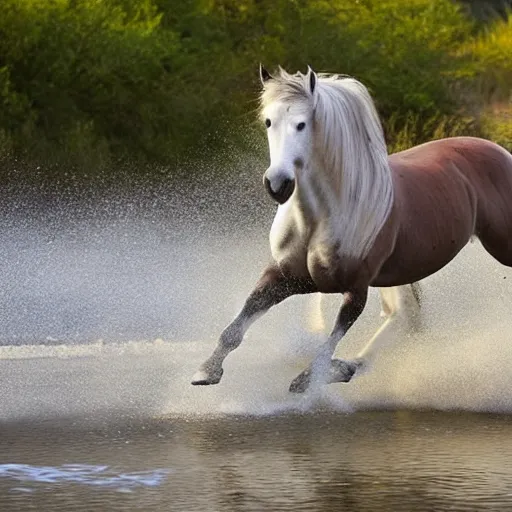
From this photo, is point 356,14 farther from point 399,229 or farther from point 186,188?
point 399,229

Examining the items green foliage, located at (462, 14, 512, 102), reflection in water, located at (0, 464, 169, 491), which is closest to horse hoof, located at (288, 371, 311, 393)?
reflection in water, located at (0, 464, 169, 491)

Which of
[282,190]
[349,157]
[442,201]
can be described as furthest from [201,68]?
[282,190]

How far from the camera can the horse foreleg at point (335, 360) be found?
27.8ft

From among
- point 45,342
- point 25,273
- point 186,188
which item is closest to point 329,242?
point 45,342

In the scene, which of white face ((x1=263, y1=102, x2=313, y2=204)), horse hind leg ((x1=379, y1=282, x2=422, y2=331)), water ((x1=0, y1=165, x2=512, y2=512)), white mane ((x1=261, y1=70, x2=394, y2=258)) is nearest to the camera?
water ((x1=0, y1=165, x2=512, y2=512))

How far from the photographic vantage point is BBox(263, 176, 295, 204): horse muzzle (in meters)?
7.86

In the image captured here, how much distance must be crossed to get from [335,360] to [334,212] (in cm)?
74

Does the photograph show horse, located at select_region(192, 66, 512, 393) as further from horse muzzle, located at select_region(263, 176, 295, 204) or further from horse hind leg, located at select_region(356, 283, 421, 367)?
horse hind leg, located at select_region(356, 283, 421, 367)

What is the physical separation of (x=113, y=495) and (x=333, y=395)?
8.51 ft

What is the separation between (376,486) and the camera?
647cm

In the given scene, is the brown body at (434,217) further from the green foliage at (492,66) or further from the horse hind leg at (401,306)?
the green foliage at (492,66)

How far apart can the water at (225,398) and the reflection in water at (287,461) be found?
0.04ft

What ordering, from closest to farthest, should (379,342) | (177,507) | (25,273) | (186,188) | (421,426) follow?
(177,507), (421,426), (379,342), (25,273), (186,188)

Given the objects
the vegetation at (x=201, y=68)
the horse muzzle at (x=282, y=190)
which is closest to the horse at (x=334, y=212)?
the horse muzzle at (x=282, y=190)
